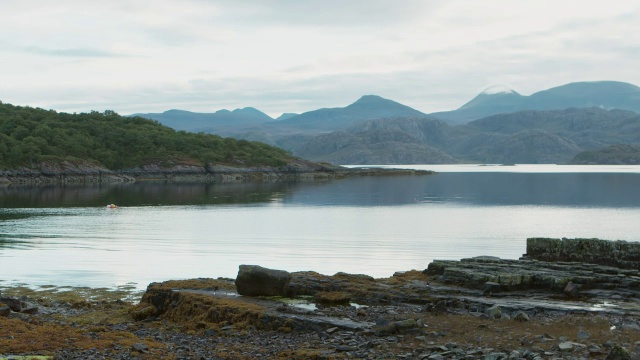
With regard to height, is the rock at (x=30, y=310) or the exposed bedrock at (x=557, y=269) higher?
the exposed bedrock at (x=557, y=269)

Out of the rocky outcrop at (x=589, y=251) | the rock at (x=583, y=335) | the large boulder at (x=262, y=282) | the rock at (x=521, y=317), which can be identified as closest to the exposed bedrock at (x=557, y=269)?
the rocky outcrop at (x=589, y=251)

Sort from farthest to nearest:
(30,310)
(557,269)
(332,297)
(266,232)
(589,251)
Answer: (266,232), (589,251), (557,269), (30,310), (332,297)

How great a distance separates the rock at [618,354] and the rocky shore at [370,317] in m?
0.03

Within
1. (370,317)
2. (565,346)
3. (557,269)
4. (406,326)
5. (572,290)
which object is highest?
(557,269)

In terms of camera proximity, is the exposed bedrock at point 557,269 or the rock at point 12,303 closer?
the exposed bedrock at point 557,269

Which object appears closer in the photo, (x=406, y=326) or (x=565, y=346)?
(x=565, y=346)

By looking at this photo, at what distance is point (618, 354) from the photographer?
63.2 ft

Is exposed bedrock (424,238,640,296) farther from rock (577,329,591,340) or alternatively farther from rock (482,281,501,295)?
rock (577,329,591,340)

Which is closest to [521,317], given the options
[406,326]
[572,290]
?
[406,326]

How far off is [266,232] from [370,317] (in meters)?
56.3

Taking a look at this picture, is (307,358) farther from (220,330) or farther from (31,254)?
(31,254)

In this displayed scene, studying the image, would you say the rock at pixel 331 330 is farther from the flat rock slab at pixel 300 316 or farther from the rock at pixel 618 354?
the rock at pixel 618 354

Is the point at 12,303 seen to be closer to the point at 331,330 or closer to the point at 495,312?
the point at 331,330

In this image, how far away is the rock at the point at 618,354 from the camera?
19.1m
